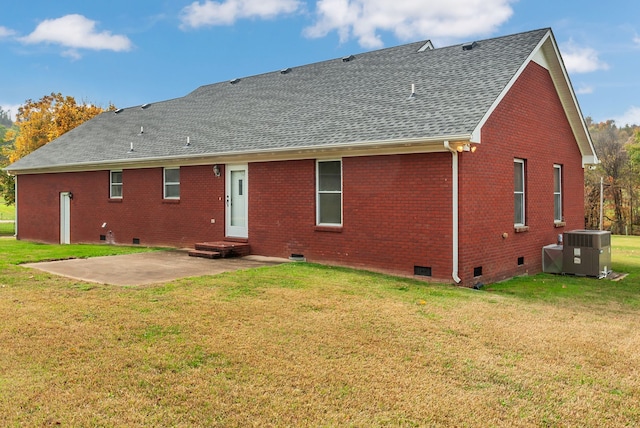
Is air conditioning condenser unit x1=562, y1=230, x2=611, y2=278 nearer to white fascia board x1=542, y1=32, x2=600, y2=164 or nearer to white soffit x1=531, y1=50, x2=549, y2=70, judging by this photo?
white fascia board x1=542, y1=32, x2=600, y2=164

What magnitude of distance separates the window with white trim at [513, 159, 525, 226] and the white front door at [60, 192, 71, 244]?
52.6 ft

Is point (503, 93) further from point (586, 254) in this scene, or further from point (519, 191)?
point (586, 254)

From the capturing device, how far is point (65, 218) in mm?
19219

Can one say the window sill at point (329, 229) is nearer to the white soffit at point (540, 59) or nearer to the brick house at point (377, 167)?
the brick house at point (377, 167)

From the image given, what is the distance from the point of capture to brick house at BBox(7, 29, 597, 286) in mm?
9992

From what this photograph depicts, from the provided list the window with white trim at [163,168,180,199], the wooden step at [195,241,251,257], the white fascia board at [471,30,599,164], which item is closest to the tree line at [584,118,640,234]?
the white fascia board at [471,30,599,164]

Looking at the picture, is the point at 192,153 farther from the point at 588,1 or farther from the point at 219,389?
the point at 588,1

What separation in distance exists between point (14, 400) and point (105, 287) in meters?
4.33

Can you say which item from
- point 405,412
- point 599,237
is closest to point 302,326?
point 405,412

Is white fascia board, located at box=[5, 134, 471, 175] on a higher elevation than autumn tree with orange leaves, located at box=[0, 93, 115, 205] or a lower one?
lower

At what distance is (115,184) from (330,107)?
867 centimetres

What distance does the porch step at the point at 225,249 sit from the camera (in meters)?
12.6

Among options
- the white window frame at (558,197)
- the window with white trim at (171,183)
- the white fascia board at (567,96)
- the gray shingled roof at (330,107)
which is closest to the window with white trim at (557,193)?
the white window frame at (558,197)

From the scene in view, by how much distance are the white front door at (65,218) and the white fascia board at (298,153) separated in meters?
2.22
